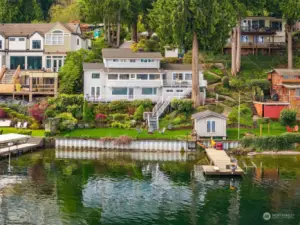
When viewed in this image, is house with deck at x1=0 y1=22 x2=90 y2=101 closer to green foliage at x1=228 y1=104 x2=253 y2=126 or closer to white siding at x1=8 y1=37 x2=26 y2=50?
white siding at x1=8 y1=37 x2=26 y2=50

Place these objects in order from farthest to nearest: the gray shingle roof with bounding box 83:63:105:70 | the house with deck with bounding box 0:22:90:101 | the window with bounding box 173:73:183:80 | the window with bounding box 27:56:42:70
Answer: the window with bounding box 27:56:42:70 < the house with deck with bounding box 0:22:90:101 < the window with bounding box 173:73:183:80 < the gray shingle roof with bounding box 83:63:105:70

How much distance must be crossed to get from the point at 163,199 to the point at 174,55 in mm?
49207

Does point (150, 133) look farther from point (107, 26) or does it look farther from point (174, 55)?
point (107, 26)

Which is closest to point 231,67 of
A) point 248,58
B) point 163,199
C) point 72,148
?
point 248,58

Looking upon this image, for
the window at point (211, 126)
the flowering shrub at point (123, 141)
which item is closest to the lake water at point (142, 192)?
the flowering shrub at point (123, 141)

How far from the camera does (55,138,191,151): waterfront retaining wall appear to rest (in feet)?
189

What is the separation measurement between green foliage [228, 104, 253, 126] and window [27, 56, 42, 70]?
33077 millimetres

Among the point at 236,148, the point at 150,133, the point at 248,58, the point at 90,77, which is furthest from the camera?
the point at 248,58

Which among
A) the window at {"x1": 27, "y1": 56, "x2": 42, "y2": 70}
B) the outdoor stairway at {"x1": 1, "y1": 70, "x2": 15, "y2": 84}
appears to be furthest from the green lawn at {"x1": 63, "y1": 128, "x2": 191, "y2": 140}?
the window at {"x1": 27, "y1": 56, "x2": 42, "y2": 70}

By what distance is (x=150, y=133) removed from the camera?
60.7 metres

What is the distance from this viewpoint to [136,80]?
71.2 m

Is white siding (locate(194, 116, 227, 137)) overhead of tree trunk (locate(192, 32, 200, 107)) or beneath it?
beneath

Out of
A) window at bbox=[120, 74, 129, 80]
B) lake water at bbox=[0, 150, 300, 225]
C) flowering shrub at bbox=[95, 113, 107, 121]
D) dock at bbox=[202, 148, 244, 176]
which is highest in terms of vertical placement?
window at bbox=[120, 74, 129, 80]

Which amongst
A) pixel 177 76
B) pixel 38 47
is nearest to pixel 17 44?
pixel 38 47
